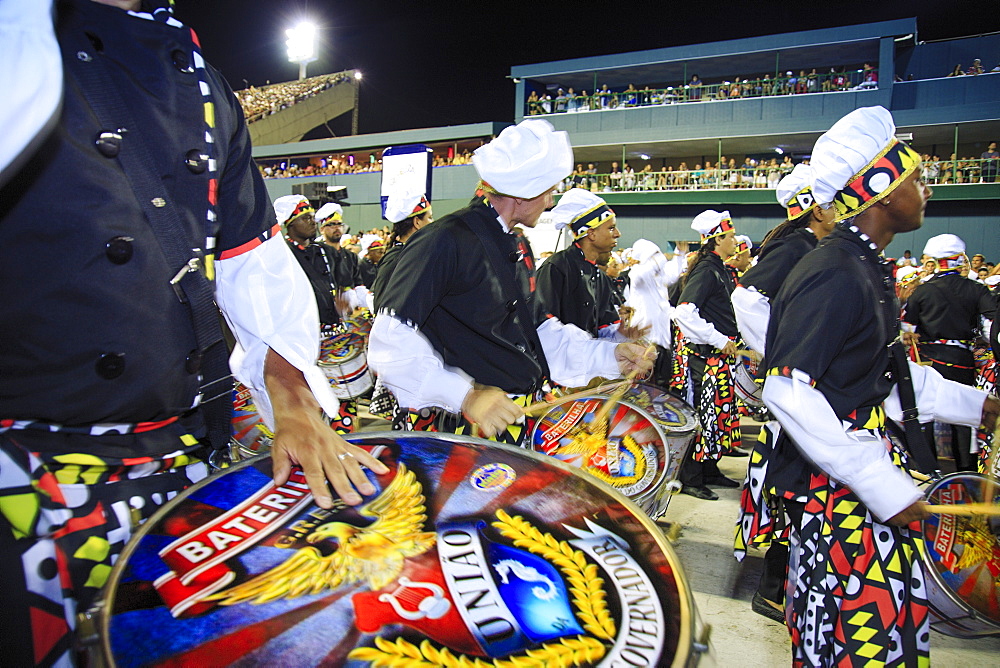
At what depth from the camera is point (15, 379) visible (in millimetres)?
1058

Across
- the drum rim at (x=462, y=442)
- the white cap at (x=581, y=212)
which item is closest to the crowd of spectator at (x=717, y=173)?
the white cap at (x=581, y=212)

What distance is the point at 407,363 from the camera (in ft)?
8.42

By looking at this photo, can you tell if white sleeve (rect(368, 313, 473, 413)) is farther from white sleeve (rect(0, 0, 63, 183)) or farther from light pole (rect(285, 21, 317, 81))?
light pole (rect(285, 21, 317, 81))

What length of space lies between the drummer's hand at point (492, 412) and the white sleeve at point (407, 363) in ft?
A: 1.15

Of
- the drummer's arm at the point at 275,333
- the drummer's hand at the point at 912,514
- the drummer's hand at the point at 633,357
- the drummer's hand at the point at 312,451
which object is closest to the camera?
the drummer's hand at the point at 312,451

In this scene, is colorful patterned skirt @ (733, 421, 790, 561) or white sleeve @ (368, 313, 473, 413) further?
colorful patterned skirt @ (733, 421, 790, 561)

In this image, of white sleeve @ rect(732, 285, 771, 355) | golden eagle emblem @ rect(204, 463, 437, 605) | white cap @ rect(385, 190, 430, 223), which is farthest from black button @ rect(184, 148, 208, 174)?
white cap @ rect(385, 190, 430, 223)

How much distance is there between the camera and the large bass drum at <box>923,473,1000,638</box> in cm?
220

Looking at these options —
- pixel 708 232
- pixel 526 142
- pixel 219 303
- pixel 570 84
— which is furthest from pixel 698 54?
pixel 219 303

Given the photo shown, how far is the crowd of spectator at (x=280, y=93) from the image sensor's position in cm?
4284

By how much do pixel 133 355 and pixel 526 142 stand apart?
81.4 inches

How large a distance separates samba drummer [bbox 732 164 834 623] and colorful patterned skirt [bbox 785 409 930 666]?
24 centimetres

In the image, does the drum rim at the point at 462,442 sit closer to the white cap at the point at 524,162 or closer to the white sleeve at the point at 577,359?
the white cap at the point at 524,162

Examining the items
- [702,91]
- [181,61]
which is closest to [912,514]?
[181,61]
